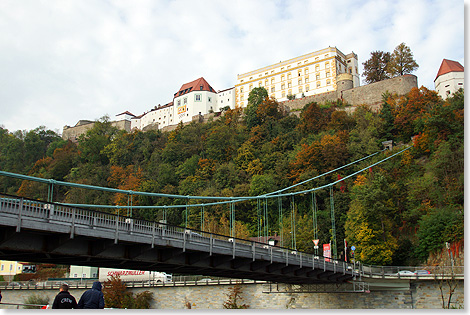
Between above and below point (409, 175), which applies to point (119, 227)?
below

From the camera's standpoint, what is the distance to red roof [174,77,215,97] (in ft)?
302

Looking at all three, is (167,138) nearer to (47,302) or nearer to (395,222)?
(47,302)

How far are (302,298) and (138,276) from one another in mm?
16355

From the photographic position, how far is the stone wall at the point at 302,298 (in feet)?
90.3

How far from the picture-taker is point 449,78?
6128 centimetres

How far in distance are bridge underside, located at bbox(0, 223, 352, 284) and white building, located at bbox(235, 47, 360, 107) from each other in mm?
55134

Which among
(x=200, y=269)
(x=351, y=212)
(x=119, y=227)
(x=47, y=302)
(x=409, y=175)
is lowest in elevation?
(x=47, y=302)

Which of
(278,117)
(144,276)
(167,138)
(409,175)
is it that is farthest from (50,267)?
(409,175)

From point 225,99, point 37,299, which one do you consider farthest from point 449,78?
point 37,299

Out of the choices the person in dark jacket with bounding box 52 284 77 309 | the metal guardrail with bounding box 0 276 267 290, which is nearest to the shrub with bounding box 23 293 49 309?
the metal guardrail with bounding box 0 276 267 290

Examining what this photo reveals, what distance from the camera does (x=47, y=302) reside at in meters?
40.2

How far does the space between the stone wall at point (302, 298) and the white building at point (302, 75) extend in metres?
47.8

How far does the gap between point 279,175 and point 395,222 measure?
15546 mm

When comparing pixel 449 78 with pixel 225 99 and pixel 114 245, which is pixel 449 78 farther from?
pixel 114 245
